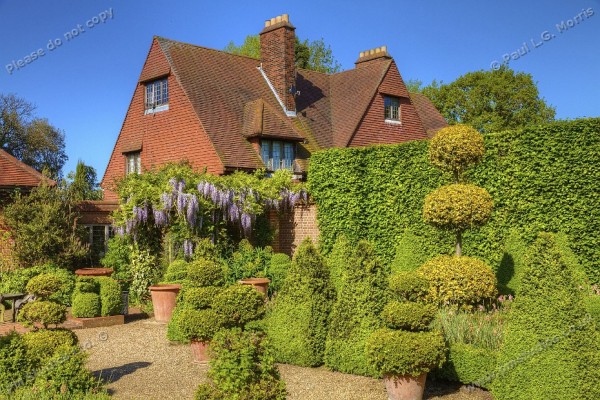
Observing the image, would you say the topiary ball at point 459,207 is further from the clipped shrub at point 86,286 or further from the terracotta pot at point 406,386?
the clipped shrub at point 86,286

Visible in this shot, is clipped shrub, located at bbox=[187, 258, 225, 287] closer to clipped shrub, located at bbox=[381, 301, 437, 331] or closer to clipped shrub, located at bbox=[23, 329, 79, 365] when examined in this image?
clipped shrub, located at bbox=[23, 329, 79, 365]

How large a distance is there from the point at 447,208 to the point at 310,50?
115ft

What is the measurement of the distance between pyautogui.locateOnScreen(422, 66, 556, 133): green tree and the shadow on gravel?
31013mm

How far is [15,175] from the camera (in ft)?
59.6

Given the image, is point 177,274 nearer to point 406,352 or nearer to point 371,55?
point 406,352

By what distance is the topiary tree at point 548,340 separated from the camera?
237 inches

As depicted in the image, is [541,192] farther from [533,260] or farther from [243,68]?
[243,68]

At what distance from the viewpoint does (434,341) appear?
6.96 metres

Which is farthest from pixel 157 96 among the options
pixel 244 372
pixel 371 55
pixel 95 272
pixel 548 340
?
pixel 548 340

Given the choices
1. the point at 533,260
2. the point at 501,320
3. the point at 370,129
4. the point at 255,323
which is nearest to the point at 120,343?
the point at 255,323

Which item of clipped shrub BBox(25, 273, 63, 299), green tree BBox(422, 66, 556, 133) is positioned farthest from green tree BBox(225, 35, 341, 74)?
clipped shrub BBox(25, 273, 63, 299)

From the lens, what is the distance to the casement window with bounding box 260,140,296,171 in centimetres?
2159

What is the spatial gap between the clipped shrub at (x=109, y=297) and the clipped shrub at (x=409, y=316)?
26.2 ft

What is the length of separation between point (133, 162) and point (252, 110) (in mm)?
6166
